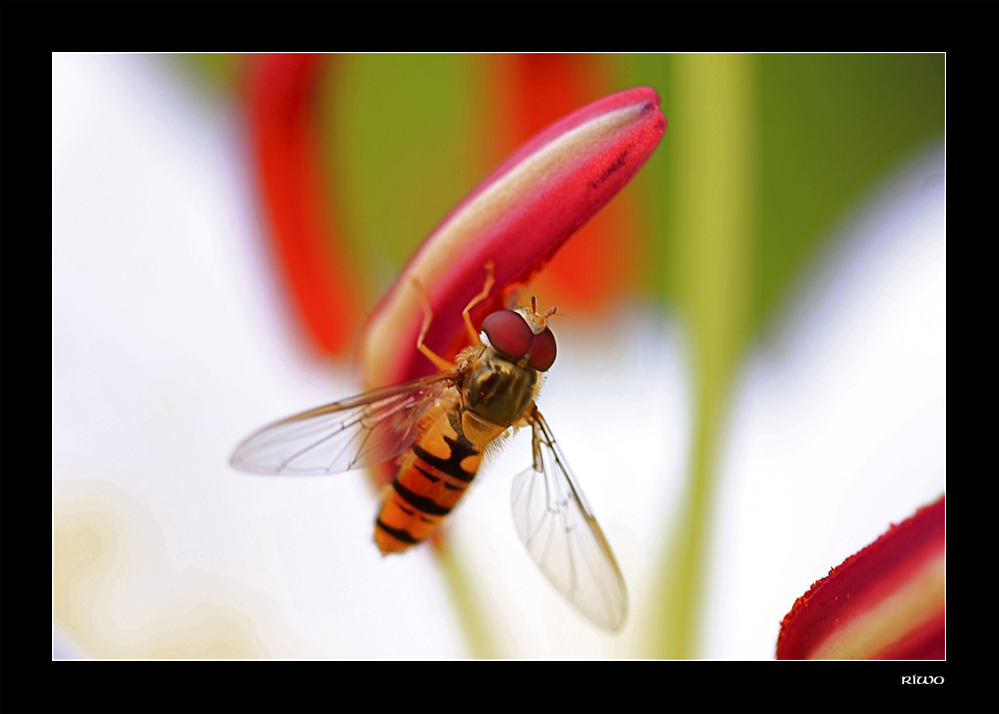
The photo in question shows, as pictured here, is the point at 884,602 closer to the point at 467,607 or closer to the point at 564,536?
the point at 564,536

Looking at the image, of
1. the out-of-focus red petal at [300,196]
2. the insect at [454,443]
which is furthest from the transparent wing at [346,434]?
the out-of-focus red petal at [300,196]

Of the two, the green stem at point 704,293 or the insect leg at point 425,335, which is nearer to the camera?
the insect leg at point 425,335

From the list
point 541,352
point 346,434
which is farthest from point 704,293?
point 346,434

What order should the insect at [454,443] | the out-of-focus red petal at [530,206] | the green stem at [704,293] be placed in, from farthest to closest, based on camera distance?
the green stem at [704,293] → the insect at [454,443] → the out-of-focus red petal at [530,206]

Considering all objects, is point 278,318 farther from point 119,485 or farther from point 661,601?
point 661,601

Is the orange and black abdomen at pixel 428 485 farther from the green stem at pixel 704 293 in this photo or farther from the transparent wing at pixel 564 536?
the green stem at pixel 704 293

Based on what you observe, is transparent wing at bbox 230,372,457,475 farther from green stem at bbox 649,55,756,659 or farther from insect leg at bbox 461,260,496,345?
green stem at bbox 649,55,756,659

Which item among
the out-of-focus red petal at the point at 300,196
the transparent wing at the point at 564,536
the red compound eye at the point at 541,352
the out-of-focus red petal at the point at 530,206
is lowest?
the transparent wing at the point at 564,536
